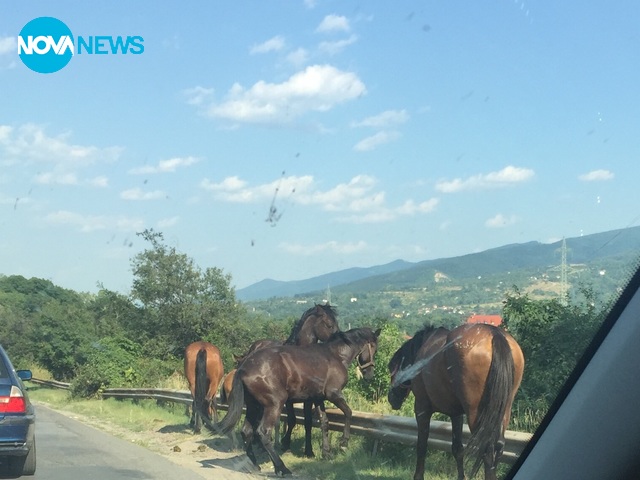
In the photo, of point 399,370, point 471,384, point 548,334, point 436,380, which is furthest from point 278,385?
point 548,334

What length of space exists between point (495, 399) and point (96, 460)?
6.78 m

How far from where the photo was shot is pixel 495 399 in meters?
8.00

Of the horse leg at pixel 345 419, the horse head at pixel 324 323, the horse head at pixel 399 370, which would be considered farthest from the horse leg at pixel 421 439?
the horse head at pixel 324 323

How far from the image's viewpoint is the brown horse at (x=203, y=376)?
1608 centimetres

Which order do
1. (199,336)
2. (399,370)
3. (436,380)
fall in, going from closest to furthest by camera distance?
(436,380)
(399,370)
(199,336)

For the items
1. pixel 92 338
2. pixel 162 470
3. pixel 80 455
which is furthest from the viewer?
pixel 92 338

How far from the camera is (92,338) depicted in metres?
41.1

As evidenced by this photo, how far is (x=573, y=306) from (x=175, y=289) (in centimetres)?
3227

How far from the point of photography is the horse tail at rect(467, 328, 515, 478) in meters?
7.80

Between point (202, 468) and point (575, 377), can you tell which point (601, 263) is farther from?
point (202, 468)

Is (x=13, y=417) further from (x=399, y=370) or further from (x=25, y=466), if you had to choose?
(x=399, y=370)

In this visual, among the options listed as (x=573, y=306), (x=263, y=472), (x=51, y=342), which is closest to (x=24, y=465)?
(x=263, y=472)

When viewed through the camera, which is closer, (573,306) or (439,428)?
(573,306)

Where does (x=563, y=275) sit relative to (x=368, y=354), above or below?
above
